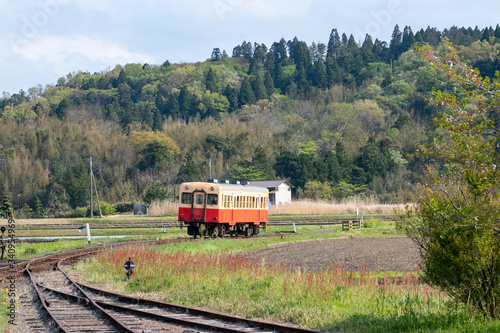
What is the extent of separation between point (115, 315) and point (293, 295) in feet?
11.8

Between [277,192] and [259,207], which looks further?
[277,192]

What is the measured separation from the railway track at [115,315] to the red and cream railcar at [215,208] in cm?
1462

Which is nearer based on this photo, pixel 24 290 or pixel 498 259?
pixel 498 259

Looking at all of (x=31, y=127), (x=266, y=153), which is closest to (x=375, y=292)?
(x=266, y=153)

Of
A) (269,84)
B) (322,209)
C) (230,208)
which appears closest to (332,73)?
(269,84)

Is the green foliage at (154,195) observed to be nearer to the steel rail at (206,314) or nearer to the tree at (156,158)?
the tree at (156,158)

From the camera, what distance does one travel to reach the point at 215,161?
81.1 m

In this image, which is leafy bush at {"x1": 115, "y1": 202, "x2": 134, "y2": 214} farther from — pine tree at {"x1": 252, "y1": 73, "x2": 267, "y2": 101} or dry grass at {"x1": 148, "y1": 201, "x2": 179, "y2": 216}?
pine tree at {"x1": 252, "y1": 73, "x2": 267, "y2": 101}

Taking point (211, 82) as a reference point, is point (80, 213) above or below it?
below

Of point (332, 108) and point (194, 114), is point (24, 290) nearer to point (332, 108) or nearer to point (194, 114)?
point (332, 108)

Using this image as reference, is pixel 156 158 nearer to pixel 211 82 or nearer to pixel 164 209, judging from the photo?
pixel 164 209

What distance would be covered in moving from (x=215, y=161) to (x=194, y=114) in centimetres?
4454

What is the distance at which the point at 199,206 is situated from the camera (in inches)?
1159

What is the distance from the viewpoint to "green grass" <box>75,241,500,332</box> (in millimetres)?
9289
